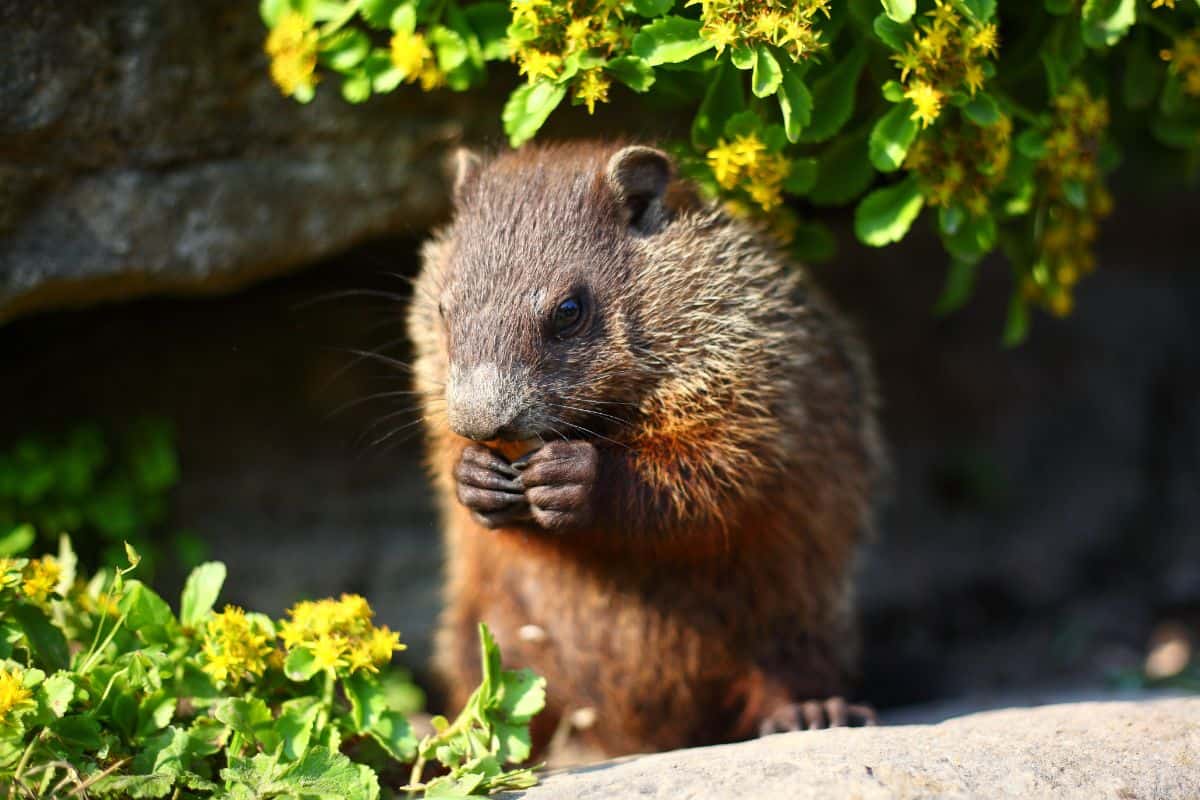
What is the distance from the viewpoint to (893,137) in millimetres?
3564

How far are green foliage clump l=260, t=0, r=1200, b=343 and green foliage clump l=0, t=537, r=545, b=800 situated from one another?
1.63m

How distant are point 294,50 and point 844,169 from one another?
185 cm

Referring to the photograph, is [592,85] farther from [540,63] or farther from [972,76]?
[972,76]

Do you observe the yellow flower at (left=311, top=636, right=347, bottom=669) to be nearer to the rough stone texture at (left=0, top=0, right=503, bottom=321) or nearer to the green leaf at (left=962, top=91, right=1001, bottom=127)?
the rough stone texture at (left=0, top=0, right=503, bottom=321)

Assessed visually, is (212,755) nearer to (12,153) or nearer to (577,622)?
(577,622)

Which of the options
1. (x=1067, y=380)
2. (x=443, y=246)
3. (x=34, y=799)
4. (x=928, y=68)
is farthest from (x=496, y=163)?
(x=1067, y=380)

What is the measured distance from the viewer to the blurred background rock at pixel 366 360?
4.12 meters

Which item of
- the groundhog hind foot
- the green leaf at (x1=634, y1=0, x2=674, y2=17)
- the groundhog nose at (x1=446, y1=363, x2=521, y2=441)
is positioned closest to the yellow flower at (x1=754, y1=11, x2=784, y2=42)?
the green leaf at (x1=634, y1=0, x2=674, y2=17)

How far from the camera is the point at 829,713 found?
4062 mm

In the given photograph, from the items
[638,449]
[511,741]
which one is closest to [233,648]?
[511,741]

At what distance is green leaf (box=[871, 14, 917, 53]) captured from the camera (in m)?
3.36

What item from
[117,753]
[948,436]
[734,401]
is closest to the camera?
[117,753]

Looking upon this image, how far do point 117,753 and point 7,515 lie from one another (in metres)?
1.85

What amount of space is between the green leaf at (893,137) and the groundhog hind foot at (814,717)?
181 cm
